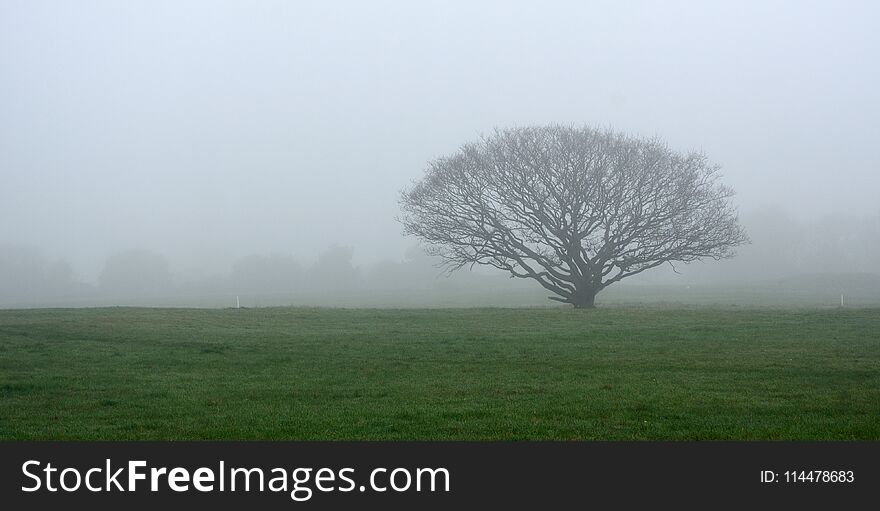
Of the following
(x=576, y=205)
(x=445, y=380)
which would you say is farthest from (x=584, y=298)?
(x=445, y=380)

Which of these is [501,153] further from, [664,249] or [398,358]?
[398,358]

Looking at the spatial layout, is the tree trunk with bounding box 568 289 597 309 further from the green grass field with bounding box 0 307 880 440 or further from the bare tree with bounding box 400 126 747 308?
the green grass field with bounding box 0 307 880 440

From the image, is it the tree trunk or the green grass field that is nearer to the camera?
the green grass field

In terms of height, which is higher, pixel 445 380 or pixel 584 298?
pixel 584 298

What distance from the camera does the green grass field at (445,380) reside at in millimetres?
11703

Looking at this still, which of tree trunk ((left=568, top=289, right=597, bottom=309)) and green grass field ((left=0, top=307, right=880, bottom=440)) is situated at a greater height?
tree trunk ((left=568, top=289, right=597, bottom=309))

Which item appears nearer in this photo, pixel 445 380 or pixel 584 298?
pixel 445 380

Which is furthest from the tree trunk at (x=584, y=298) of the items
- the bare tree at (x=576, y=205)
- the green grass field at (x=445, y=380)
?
the green grass field at (x=445, y=380)

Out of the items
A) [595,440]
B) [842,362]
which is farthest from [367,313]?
[595,440]

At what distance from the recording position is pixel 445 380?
16.9 meters

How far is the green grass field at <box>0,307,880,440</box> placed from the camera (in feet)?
38.4

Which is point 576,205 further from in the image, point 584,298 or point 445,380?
point 445,380

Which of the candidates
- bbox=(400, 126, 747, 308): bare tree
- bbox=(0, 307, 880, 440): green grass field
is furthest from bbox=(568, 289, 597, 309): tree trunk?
bbox=(0, 307, 880, 440): green grass field

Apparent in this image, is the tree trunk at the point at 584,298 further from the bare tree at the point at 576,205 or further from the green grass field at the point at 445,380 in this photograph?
the green grass field at the point at 445,380
